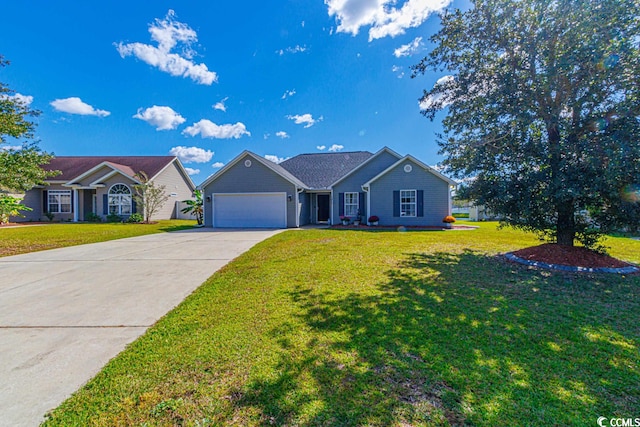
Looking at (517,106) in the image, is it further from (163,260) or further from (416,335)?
(163,260)

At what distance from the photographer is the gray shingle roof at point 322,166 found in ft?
64.3

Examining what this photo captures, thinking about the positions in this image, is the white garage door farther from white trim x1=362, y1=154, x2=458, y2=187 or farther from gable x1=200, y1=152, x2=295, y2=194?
white trim x1=362, y1=154, x2=458, y2=187

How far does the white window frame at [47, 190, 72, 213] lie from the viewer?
71.7ft

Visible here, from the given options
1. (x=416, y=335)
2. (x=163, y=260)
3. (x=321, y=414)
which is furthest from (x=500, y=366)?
(x=163, y=260)

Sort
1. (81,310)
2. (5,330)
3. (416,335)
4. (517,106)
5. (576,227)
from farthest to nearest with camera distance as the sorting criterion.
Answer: (576,227) < (517,106) < (81,310) < (5,330) < (416,335)

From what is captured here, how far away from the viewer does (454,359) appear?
262 centimetres

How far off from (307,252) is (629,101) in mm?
7982

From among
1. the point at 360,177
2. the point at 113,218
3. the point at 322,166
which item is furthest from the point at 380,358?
the point at 113,218

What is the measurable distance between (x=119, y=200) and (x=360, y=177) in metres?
18.9

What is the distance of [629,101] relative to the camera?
17.8 ft

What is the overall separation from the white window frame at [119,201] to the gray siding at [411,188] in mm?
18867

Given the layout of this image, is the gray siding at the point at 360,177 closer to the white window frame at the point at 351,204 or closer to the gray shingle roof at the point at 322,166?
the white window frame at the point at 351,204

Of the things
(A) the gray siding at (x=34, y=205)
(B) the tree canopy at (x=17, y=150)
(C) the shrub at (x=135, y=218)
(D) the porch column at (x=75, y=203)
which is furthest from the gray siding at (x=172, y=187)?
(B) the tree canopy at (x=17, y=150)

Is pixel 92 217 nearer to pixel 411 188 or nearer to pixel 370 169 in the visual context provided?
pixel 370 169
